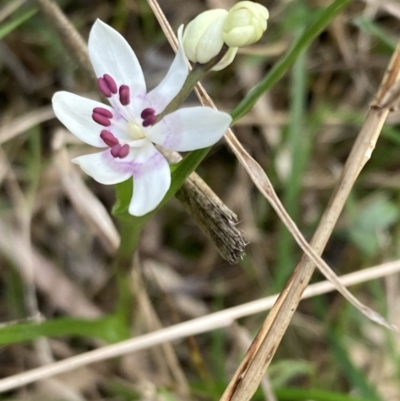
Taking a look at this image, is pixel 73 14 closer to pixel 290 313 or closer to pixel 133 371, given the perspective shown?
pixel 133 371

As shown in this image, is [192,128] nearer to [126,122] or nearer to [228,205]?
[126,122]

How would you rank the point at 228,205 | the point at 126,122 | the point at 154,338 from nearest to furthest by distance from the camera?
1. the point at 126,122
2. the point at 154,338
3. the point at 228,205

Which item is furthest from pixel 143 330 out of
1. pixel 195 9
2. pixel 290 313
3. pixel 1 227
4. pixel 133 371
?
pixel 195 9

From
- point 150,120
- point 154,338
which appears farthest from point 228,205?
point 150,120

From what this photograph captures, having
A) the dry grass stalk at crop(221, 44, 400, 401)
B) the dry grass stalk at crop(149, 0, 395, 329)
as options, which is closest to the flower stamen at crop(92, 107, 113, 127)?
the dry grass stalk at crop(149, 0, 395, 329)

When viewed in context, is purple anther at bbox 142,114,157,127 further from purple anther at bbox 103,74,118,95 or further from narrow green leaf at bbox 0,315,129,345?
narrow green leaf at bbox 0,315,129,345

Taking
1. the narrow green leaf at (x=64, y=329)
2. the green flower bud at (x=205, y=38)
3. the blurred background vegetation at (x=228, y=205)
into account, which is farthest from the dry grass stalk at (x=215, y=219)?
the blurred background vegetation at (x=228, y=205)
